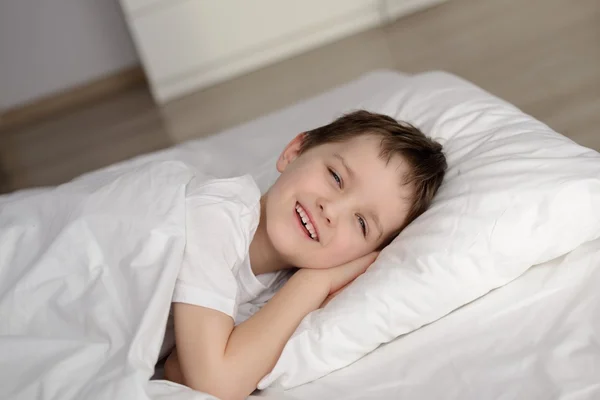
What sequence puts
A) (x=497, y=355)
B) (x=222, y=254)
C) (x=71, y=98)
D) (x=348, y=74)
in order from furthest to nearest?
(x=71, y=98), (x=348, y=74), (x=222, y=254), (x=497, y=355)

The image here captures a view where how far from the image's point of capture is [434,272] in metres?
1.06

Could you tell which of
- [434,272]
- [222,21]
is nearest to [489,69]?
[222,21]

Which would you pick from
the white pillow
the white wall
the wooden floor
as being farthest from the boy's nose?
the white wall

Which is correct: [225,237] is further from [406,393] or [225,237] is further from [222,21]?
[222,21]

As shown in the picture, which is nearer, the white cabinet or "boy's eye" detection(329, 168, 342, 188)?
"boy's eye" detection(329, 168, 342, 188)

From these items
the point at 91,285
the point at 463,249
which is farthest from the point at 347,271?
the point at 91,285

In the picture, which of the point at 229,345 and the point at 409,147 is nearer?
the point at 229,345

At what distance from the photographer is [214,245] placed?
111cm

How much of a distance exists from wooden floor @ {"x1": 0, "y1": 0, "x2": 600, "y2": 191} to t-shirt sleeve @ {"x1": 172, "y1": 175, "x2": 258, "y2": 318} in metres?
1.36

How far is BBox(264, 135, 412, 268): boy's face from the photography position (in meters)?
1.15

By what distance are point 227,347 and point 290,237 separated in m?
0.23

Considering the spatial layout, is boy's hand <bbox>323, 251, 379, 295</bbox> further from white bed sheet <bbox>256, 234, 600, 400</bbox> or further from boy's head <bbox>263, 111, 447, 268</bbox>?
white bed sheet <bbox>256, 234, 600, 400</bbox>

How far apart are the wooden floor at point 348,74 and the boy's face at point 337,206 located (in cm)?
121

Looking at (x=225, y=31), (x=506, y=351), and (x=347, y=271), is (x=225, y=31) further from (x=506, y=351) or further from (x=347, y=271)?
(x=506, y=351)
